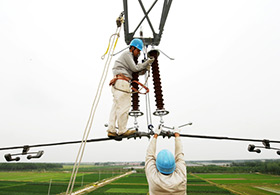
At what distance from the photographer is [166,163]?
1.96 metres

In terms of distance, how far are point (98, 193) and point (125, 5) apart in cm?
3332

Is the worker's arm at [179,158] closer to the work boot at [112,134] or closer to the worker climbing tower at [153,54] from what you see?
the worker climbing tower at [153,54]

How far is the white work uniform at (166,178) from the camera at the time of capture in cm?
193

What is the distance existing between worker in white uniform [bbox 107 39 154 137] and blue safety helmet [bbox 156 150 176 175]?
926 mm

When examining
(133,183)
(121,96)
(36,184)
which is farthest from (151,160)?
(36,184)

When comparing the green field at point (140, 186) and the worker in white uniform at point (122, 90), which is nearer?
the worker in white uniform at point (122, 90)

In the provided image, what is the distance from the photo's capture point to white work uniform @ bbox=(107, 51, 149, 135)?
292 cm

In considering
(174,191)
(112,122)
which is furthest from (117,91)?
(174,191)

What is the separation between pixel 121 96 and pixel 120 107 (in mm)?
195

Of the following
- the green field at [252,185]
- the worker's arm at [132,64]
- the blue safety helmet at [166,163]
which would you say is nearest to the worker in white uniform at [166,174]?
the blue safety helmet at [166,163]

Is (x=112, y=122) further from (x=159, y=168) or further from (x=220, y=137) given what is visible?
(x=220, y=137)

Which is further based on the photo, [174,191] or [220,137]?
[220,137]

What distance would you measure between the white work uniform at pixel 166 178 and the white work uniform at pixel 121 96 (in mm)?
843

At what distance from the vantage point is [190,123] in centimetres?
280
